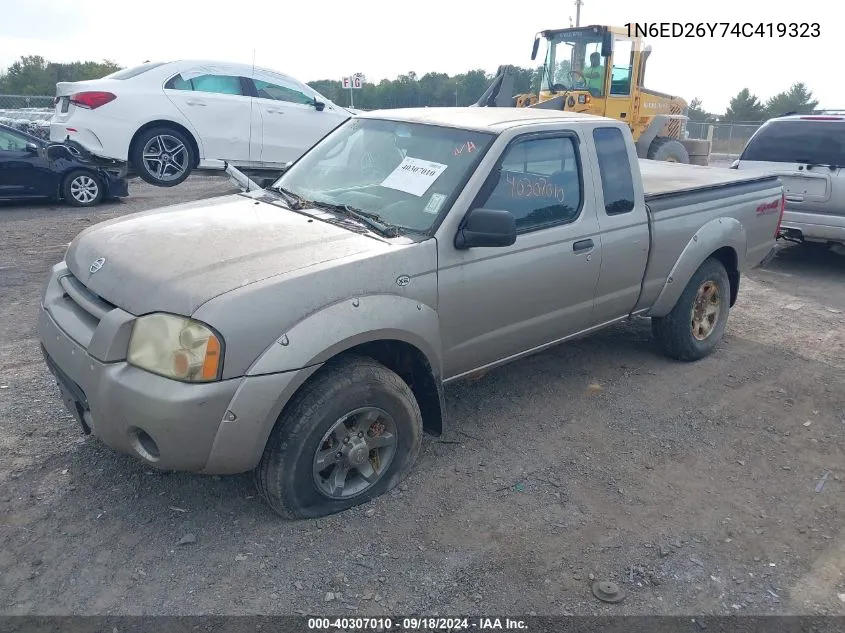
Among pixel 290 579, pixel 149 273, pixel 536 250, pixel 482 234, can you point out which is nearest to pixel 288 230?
pixel 149 273

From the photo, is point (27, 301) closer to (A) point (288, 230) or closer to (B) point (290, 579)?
(A) point (288, 230)

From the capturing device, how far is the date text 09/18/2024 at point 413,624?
276 cm

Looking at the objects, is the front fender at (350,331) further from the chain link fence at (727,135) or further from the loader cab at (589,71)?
the chain link fence at (727,135)

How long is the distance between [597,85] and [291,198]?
10.4 metres

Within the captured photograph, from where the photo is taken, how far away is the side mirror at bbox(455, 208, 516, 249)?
3.49 metres

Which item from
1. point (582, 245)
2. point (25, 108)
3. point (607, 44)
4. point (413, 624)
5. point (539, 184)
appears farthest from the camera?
point (25, 108)

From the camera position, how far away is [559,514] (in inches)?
138

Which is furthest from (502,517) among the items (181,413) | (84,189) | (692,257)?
(84,189)

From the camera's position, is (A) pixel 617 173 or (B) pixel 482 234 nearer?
(B) pixel 482 234

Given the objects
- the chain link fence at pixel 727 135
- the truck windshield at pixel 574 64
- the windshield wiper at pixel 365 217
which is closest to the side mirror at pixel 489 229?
the windshield wiper at pixel 365 217

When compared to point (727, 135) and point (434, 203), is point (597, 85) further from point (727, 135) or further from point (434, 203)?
point (727, 135)

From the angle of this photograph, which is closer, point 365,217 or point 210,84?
point 365,217

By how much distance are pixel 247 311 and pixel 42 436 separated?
75.5 inches

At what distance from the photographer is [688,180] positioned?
5727 mm
